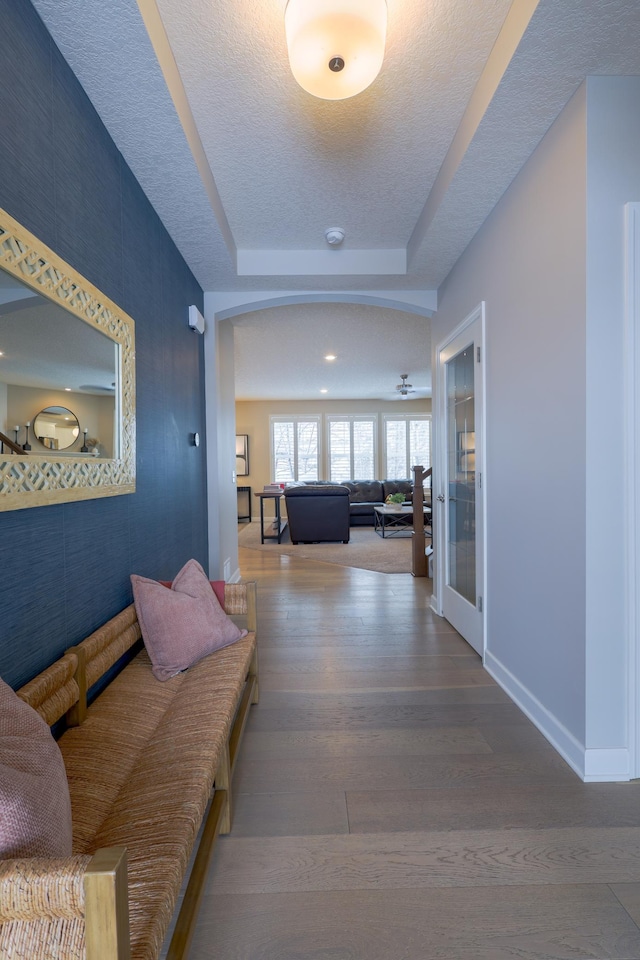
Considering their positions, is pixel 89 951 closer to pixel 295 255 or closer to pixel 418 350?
pixel 295 255

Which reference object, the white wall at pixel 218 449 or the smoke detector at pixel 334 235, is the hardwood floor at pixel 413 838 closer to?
the white wall at pixel 218 449

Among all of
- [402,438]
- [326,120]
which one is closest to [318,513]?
[402,438]

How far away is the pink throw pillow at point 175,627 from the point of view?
1892 millimetres

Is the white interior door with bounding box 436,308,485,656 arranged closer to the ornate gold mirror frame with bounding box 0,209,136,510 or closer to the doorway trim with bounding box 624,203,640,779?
the doorway trim with bounding box 624,203,640,779

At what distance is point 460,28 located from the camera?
1715 millimetres

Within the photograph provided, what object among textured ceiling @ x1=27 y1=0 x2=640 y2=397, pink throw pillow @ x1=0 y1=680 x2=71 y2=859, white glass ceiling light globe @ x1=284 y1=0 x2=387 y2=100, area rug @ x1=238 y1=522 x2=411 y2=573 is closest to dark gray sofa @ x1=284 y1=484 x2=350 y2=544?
area rug @ x1=238 y1=522 x2=411 y2=573

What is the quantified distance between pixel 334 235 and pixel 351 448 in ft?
25.8

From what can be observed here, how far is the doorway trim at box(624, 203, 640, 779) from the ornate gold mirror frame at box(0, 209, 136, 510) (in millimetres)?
1920

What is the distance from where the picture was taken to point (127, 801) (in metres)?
1.12

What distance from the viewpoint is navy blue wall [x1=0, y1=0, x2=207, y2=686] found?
4.32 ft

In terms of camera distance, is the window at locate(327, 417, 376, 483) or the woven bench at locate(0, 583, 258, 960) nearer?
the woven bench at locate(0, 583, 258, 960)

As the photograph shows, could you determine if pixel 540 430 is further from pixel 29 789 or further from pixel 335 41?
pixel 29 789

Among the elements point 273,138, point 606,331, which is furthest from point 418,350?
point 606,331

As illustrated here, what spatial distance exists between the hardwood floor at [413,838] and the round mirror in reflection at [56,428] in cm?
137
